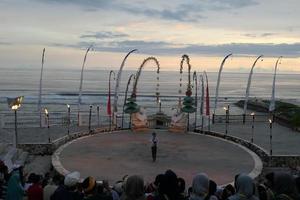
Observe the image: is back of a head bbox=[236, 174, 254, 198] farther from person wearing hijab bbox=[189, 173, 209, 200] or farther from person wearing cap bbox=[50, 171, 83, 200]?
person wearing cap bbox=[50, 171, 83, 200]

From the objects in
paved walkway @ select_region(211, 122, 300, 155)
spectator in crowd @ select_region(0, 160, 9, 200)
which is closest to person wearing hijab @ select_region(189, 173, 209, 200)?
spectator in crowd @ select_region(0, 160, 9, 200)

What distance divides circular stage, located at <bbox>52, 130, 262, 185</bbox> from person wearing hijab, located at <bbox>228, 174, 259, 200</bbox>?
38.5 ft

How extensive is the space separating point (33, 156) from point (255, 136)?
13.4 meters

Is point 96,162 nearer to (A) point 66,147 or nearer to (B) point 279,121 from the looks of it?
(A) point 66,147

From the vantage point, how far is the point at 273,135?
1128 inches

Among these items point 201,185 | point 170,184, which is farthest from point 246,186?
point 170,184

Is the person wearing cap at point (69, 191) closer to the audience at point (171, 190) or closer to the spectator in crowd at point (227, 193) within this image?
the audience at point (171, 190)

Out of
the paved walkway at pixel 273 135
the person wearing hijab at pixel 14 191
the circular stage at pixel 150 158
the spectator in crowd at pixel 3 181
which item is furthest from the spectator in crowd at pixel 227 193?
the paved walkway at pixel 273 135

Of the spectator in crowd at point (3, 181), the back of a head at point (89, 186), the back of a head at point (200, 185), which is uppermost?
the back of a head at point (200, 185)

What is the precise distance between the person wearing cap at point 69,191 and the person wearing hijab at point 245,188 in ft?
8.02

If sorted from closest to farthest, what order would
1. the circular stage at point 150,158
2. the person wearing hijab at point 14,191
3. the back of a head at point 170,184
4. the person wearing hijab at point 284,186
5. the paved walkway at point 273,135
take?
the person wearing hijab at point 284,186 < the back of a head at point 170,184 < the person wearing hijab at point 14,191 < the circular stage at point 150,158 < the paved walkway at point 273,135

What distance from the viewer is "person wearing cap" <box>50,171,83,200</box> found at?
651 centimetres

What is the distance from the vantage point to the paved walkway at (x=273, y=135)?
23755 mm

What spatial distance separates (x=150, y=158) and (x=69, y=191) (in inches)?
561
